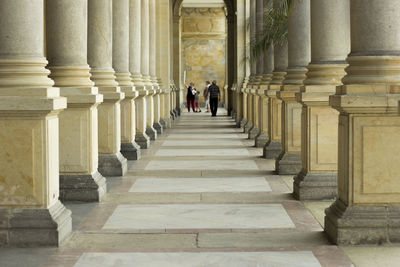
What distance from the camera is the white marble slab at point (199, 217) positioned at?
26.1 feet

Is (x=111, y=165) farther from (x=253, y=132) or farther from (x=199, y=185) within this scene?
(x=253, y=132)

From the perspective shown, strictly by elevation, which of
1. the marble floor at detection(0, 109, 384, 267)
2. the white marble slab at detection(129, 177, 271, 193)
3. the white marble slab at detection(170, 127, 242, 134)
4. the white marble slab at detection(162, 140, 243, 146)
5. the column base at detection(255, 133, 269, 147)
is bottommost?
the marble floor at detection(0, 109, 384, 267)

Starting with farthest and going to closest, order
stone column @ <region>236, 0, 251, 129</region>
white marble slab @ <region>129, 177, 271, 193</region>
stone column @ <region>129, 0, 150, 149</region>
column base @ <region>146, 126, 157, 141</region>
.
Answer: stone column @ <region>236, 0, 251, 129</region> < column base @ <region>146, 126, 157, 141</region> < stone column @ <region>129, 0, 150, 149</region> < white marble slab @ <region>129, 177, 271, 193</region>

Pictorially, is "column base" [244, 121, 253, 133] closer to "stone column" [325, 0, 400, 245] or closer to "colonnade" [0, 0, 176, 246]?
"colonnade" [0, 0, 176, 246]

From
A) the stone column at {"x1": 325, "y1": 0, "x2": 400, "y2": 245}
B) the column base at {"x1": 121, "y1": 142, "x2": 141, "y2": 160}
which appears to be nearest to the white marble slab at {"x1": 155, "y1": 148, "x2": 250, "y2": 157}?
the column base at {"x1": 121, "y1": 142, "x2": 141, "y2": 160}

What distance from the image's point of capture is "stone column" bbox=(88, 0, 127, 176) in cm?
→ 1199

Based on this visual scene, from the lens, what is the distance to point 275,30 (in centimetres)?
1404

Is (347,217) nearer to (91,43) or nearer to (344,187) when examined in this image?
(344,187)

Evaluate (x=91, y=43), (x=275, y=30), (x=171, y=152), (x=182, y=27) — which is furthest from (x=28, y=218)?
(x=182, y=27)

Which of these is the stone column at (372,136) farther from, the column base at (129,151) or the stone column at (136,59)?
the stone column at (136,59)

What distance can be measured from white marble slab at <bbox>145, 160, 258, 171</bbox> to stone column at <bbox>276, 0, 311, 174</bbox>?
3.98 feet

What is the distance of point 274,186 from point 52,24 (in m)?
3.90

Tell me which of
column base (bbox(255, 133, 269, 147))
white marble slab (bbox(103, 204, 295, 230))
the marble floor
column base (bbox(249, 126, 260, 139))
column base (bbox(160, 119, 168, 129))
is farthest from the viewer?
column base (bbox(160, 119, 168, 129))

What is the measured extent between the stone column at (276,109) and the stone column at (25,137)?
7720 millimetres
